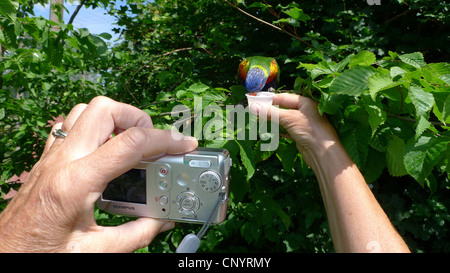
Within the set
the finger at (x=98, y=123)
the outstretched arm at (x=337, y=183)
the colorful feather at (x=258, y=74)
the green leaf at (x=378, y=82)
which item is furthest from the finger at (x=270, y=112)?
the finger at (x=98, y=123)

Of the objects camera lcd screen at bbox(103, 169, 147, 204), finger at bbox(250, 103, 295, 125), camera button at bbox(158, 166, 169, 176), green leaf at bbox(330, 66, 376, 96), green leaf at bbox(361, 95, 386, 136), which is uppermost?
green leaf at bbox(330, 66, 376, 96)

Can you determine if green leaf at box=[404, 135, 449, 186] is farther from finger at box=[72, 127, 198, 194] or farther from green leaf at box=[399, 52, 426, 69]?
finger at box=[72, 127, 198, 194]

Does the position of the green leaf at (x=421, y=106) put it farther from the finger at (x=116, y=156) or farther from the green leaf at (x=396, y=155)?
the finger at (x=116, y=156)

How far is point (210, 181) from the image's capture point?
88 cm

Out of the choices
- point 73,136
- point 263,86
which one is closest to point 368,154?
point 263,86

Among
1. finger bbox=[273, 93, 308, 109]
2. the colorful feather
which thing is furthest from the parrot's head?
finger bbox=[273, 93, 308, 109]

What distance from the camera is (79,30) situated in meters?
1.45

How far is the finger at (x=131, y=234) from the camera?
763 millimetres

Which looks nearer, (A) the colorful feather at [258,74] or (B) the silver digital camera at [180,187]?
(B) the silver digital camera at [180,187]

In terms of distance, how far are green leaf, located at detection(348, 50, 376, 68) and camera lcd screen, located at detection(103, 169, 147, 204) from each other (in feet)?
2.26

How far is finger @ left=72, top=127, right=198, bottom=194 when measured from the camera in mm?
694

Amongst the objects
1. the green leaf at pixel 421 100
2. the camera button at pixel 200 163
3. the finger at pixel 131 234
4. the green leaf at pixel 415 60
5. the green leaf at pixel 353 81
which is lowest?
the finger at pixel 131 234

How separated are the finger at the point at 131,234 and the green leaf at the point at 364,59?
72cm

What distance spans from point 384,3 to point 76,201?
229cm
